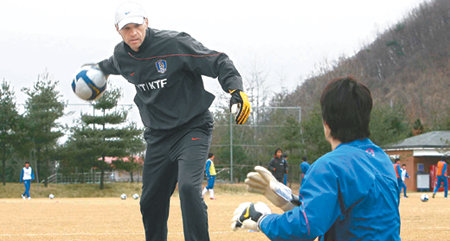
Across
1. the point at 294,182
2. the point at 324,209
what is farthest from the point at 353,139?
the point at 294,182

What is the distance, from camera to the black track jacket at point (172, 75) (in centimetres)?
502

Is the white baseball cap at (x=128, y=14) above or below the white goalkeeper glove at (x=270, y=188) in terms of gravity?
above

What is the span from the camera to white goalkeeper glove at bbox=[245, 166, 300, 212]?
9.14 ft

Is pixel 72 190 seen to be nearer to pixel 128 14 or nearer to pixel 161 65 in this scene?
pixel 161 65

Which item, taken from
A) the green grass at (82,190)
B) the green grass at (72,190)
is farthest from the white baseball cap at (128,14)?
the green grass at (72,190)

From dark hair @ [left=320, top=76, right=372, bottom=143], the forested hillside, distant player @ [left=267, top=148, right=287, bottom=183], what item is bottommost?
distant player @ [left=267, top=148, right=287, bottom=183]

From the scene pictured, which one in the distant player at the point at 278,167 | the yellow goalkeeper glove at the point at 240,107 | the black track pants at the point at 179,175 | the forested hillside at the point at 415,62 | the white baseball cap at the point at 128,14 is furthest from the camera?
the forested hillside at the point at 415,62

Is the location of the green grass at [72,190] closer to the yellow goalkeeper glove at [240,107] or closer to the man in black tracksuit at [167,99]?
the man in black tracksuit at [167,99]

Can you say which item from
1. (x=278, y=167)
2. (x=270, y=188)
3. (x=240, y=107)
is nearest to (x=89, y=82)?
(x=240, y=107)

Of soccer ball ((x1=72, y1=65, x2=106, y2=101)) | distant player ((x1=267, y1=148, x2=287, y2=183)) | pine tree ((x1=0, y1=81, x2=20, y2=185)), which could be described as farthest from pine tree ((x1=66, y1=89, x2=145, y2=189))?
soccer ball ((x1=72, y1=65, x2=106, y2=101))

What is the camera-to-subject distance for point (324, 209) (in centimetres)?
246

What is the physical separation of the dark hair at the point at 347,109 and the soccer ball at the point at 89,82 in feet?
12.1

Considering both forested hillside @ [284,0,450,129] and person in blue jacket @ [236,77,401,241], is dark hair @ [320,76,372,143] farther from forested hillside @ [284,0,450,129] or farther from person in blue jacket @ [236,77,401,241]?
forested hillside @ [284,0,450,129]

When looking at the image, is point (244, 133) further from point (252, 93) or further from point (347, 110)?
point (347, 110)
